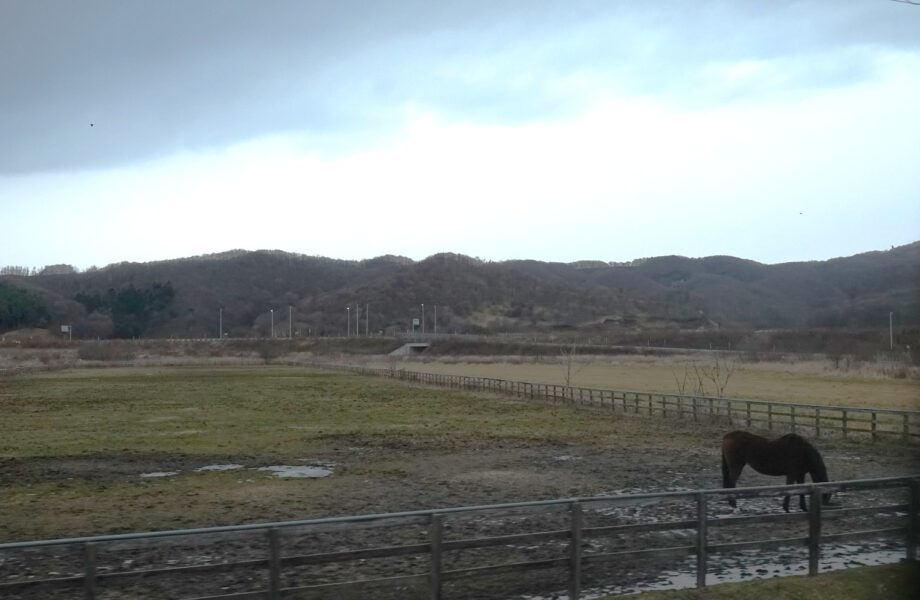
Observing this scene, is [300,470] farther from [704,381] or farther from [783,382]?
[783,382]

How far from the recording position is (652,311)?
155625 millimetres

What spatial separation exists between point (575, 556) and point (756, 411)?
21701 millimetres

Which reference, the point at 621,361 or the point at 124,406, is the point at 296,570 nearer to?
the point at 124,406

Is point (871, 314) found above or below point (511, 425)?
above

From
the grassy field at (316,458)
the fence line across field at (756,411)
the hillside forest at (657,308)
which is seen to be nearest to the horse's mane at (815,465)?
the grassy field at (316,458)

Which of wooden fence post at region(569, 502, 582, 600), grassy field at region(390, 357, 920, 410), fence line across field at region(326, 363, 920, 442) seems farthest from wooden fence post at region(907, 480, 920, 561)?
grassy field at region(390, 357, 920, 410)

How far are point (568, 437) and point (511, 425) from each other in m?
4.64

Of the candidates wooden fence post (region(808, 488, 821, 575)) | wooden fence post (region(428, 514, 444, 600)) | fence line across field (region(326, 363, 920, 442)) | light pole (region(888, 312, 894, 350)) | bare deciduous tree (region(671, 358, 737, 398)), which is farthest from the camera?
bare deciduous tree (region(671, 358, 737, 398))

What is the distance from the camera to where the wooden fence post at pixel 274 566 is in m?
7.17

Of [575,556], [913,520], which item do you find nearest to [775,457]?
[913,520]

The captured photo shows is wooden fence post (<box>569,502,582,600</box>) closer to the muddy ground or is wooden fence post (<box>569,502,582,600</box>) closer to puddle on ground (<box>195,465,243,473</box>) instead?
the muddy ground

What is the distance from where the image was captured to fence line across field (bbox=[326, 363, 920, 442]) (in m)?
23.9

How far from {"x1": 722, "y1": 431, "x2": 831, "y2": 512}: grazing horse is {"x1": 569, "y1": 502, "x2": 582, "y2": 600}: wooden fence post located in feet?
20.8

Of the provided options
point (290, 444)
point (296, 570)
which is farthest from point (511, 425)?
point (296, 570)
